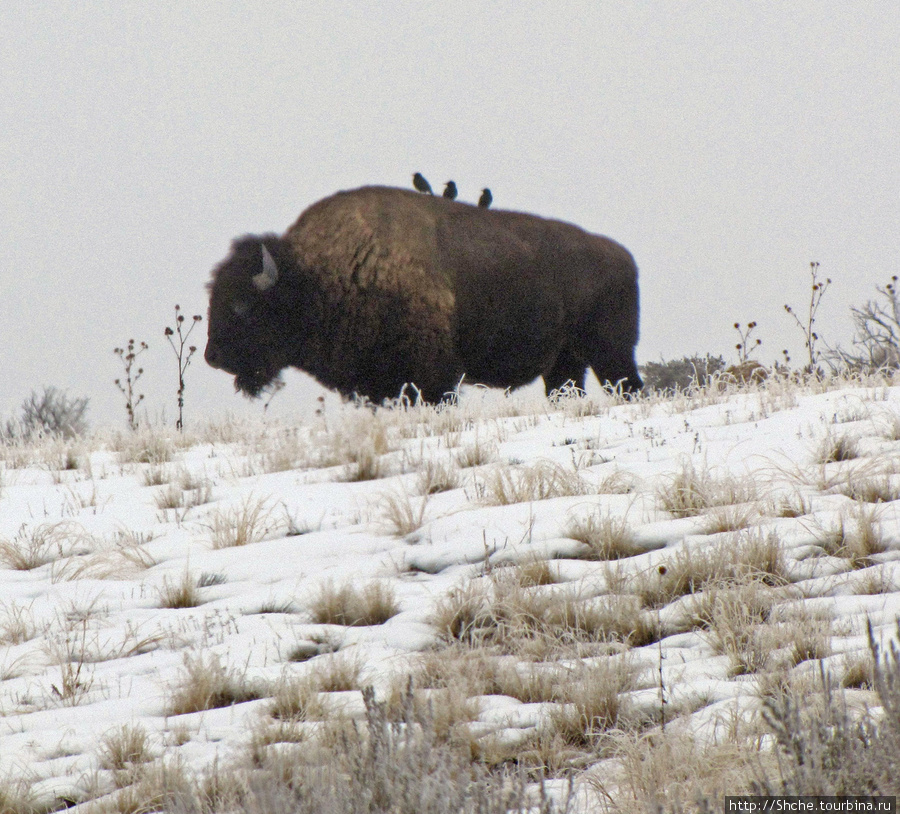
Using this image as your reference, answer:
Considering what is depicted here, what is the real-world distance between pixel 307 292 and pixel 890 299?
1111cm

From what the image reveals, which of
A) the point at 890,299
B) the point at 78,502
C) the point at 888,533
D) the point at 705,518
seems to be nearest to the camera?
the point at 888,533

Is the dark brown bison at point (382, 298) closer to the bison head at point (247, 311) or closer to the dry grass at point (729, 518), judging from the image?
the bison head at point (247, 311)

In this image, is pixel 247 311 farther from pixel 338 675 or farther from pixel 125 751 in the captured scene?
pixel 125 751

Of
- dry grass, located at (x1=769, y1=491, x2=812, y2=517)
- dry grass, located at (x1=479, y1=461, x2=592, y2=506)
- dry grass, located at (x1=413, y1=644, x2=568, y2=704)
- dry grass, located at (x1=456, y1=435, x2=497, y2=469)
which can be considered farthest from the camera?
dry grass, located at (x1=456, y1=435, x2=497, y2=469)

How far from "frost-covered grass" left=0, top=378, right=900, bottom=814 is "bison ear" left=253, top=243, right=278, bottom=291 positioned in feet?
15.1

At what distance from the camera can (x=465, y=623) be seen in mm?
3891

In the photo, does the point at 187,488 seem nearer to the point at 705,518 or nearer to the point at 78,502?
the point at 78,502

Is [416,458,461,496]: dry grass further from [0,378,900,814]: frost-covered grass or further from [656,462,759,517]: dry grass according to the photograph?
[656,462,759,517]: dry grass

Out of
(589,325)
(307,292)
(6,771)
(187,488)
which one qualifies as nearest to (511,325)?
(589,325)

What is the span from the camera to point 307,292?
37.3 ft

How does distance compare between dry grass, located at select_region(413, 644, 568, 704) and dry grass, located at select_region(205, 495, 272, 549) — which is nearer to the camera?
dry grass, located at select_region(413, 644, 568, 704)

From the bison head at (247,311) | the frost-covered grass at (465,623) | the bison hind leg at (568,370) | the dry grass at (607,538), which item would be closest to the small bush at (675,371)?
the bison hind leg at (568,370)

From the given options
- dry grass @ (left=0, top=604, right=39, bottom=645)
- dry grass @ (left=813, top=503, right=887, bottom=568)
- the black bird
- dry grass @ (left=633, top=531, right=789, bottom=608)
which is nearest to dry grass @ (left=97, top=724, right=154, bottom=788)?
dry grass @ (left=0, top=604, right=39, bottom=645)

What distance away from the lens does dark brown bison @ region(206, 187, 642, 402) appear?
1118 centimetres
